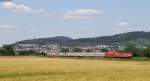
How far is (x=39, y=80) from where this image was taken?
28.7m

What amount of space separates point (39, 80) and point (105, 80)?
4.43m

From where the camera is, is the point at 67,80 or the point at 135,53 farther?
the point at 135,53

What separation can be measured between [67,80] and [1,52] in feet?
519

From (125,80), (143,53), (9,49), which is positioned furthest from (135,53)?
(125,80)

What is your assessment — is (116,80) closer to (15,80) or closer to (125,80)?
(125,80)

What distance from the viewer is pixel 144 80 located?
2875cm

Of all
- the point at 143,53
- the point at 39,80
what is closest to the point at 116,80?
the point at 39,80

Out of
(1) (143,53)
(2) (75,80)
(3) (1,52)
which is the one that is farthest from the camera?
(3) (1,52)

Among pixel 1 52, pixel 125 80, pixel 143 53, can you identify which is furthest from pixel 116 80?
pixel 1 52

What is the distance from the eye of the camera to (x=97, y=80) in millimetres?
28781

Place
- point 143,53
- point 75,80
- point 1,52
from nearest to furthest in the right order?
1. point 75,80
2. point 143,53
3. point 1,52

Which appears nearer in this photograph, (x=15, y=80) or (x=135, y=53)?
(x=15, y=80)

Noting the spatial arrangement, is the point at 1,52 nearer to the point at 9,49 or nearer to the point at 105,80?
the point at 9,49

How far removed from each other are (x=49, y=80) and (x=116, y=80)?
4519 millimetres
